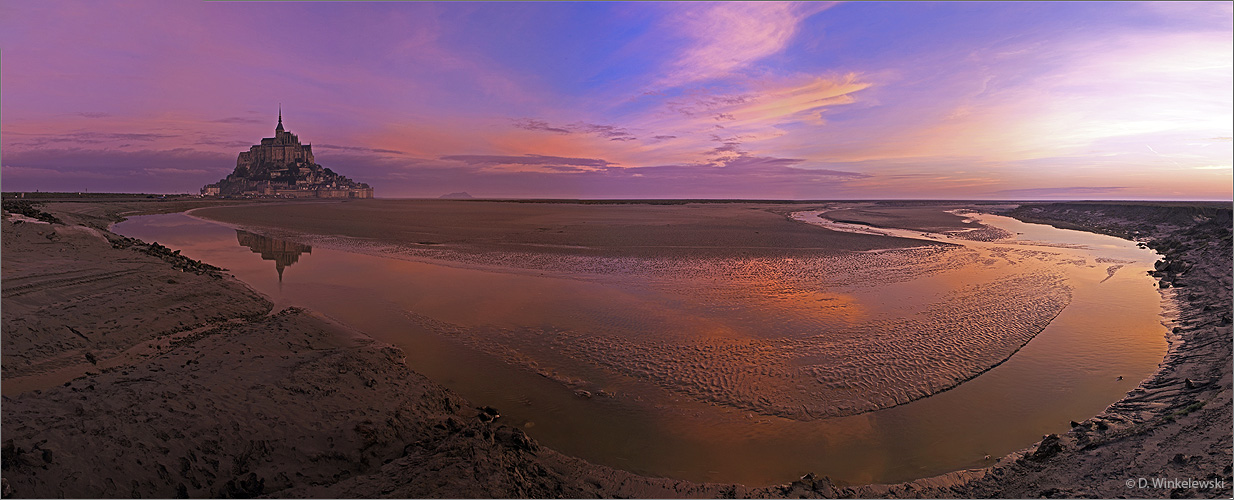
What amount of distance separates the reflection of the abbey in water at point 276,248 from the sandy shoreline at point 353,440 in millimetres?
10680

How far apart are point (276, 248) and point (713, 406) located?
27.4 m

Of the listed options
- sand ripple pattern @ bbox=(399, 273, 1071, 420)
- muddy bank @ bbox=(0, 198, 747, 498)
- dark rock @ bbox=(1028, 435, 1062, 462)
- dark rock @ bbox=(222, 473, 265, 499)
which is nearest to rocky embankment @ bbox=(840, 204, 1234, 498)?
dark rock @ bbox=(1028, 435, 1062, 462)

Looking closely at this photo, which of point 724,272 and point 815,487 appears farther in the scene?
point 724,272

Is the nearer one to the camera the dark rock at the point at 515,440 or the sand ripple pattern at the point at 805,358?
the dark rock at the point at 515,440

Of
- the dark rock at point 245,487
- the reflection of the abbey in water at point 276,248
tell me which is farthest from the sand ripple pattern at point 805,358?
the reflection of the abbey in water at point 276,248

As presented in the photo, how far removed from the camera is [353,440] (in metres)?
5.75

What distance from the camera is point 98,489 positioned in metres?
4.52

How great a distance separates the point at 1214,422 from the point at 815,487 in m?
5.46

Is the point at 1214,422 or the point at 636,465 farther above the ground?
the point at 1214,422

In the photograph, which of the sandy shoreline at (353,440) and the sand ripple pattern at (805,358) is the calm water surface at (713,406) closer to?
the sand ripple pattern at (805,358)

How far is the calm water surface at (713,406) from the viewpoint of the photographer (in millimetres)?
6305

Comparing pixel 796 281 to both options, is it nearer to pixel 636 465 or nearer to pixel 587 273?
pixel 587 273

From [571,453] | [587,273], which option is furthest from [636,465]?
[587,273]

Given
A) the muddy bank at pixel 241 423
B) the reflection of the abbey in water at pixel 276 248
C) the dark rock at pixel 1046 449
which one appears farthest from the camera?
the reflection of the abbey in water at pixel 276 248
